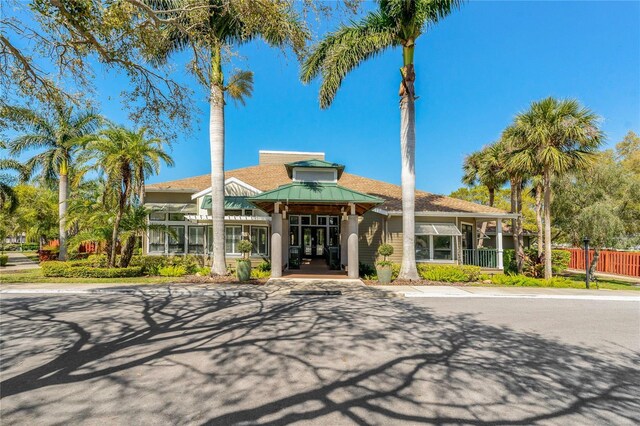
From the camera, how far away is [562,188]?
18.6m

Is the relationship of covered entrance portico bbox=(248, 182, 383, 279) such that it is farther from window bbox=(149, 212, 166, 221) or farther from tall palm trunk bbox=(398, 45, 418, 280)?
window bbox=(149, 212, 166, 221)

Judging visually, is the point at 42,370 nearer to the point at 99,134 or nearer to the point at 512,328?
the point at 512,328

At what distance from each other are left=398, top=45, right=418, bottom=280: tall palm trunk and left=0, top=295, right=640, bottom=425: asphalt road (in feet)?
18.5

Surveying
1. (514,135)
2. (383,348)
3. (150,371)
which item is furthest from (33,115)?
(514,135)

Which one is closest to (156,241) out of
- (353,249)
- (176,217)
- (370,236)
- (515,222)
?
(176,217)

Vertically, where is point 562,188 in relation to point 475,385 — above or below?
above

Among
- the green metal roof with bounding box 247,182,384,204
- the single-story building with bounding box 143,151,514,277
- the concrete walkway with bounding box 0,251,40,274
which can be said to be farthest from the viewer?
the concrete walkway with bounding box 0,251,40,274

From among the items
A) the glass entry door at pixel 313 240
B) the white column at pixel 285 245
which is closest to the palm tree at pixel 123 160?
the white column at pixel 285 245

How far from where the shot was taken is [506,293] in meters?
12.0

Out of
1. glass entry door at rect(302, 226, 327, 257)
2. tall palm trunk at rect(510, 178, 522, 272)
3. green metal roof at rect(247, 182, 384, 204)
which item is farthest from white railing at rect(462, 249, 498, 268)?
glass entry door at rect(302, 226, 327, 257)

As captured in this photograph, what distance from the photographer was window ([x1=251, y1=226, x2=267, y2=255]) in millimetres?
17797

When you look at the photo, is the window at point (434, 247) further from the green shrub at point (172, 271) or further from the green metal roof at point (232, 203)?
the green shrub at point (172, 271)

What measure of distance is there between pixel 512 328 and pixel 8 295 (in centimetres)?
1467

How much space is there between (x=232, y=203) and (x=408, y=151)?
9.13 m
